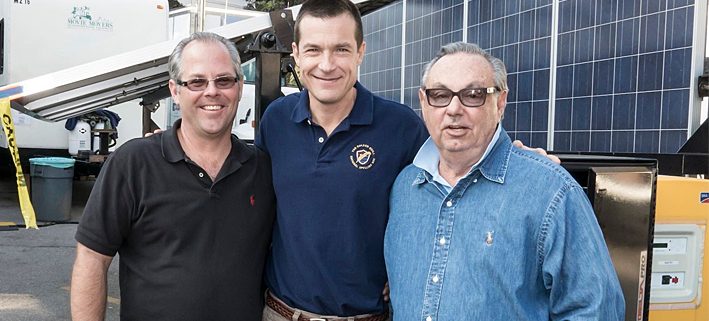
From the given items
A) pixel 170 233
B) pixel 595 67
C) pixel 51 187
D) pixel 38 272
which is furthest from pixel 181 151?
pixel 51 187

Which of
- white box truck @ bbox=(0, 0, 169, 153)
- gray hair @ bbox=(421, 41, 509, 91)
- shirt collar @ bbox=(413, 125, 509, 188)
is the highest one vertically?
white box truck @ bbox=(0, 0, 169, 153)

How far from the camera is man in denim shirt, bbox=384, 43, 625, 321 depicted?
6.20 ft

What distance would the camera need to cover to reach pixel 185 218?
2.49 m

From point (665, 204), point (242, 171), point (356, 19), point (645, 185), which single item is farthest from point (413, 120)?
point (665, 204)

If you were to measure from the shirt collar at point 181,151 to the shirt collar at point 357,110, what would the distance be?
9.9 inches

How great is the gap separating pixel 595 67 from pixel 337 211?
4.85 metres

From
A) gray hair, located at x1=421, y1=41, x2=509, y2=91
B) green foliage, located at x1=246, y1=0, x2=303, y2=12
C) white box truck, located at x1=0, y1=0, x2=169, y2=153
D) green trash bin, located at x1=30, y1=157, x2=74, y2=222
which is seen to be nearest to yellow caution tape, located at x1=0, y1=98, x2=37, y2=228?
green trash bin, located at x1=30, y1=157, x2=74, y2=222

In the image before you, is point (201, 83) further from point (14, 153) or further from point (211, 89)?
point (14, 153)

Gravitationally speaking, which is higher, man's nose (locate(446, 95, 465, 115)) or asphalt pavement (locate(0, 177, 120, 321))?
man's nose (locate(446, 95, 465, 115))

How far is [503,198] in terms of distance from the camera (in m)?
1.98

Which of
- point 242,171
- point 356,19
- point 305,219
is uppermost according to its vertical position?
point 356,19

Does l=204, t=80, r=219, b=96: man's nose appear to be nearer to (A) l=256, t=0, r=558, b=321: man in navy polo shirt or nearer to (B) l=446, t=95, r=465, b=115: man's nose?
(A) l=256, t=0, r=558, b=321: man in navy polo shirt

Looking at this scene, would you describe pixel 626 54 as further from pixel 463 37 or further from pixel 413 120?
pixel 413 120

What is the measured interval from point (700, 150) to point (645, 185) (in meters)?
2.42
